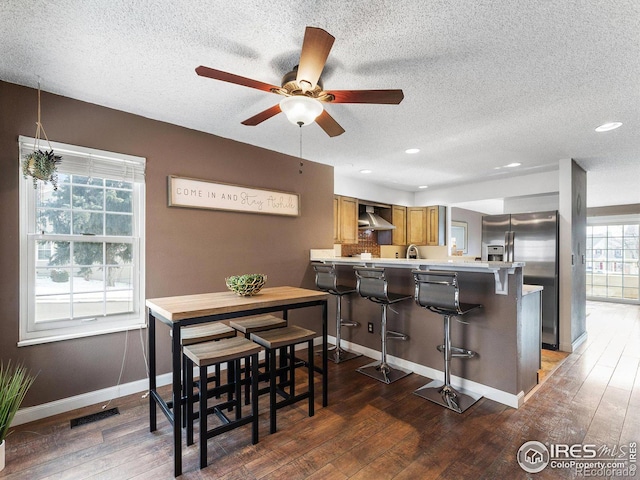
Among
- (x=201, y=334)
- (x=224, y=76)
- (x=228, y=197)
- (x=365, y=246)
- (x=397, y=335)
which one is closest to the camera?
(x=224, y=76)

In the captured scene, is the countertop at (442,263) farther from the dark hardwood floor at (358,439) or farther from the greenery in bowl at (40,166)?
the greenery in bowl at (40,166)

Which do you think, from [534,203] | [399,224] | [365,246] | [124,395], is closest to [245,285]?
[124,395]

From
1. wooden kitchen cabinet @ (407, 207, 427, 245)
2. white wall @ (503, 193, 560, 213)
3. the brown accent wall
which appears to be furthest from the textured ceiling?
wooden kitchen cabinet @ (407, 207, 427, 245)

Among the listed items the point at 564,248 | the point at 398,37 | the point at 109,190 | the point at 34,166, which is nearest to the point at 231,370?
the point at 109,190

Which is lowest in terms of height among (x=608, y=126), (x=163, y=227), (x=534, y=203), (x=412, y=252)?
(x=412, y=252)

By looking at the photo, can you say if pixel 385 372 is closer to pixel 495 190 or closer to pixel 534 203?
pixel 495 190

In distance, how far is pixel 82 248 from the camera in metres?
2.66

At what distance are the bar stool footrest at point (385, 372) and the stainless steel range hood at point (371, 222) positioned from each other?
8.78 feet

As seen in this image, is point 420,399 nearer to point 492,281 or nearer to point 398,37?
point 492,281

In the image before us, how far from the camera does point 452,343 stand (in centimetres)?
301

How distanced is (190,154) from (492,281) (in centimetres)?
307

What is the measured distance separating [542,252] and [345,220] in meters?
2.75

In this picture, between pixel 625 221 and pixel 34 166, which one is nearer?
pixel 34 166

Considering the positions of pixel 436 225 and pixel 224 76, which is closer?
pixel 224 76
